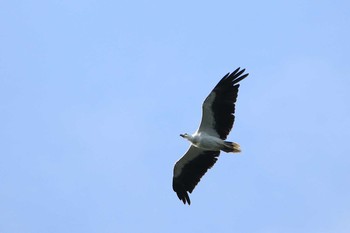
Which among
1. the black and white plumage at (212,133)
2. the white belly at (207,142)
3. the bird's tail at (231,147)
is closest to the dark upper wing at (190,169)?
the black and white plumage at (212,133)

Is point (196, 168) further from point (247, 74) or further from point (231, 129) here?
point (247, 74)

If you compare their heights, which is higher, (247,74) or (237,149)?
(247,74)

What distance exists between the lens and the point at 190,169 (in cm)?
2912

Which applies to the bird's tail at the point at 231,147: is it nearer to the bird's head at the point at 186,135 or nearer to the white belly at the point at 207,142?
the white belly at the point at 207,142

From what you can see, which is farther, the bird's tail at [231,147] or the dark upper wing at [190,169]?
the dark upper wing at [190,169]

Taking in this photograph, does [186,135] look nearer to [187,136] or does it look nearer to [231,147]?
[187,136]

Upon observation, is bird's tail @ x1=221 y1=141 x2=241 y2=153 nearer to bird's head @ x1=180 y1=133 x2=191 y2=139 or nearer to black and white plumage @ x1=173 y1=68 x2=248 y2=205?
black and white plumage @ x1=173 y1=68 x2=248 y2=205

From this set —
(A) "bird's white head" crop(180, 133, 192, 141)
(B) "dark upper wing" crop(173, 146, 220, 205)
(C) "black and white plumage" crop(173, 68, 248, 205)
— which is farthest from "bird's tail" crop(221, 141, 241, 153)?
(A) "bird's white head" crop(180, 133, 192, 141)

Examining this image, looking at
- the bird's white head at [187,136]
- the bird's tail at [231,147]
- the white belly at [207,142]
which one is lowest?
the bird's tail at [231,147]

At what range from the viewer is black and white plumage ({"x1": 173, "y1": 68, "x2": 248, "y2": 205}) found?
2748cm

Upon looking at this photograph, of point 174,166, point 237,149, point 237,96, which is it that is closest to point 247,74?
point 237,96

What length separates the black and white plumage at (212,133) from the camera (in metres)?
27.5

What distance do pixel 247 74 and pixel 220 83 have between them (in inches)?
39.5

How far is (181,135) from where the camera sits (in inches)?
1122
